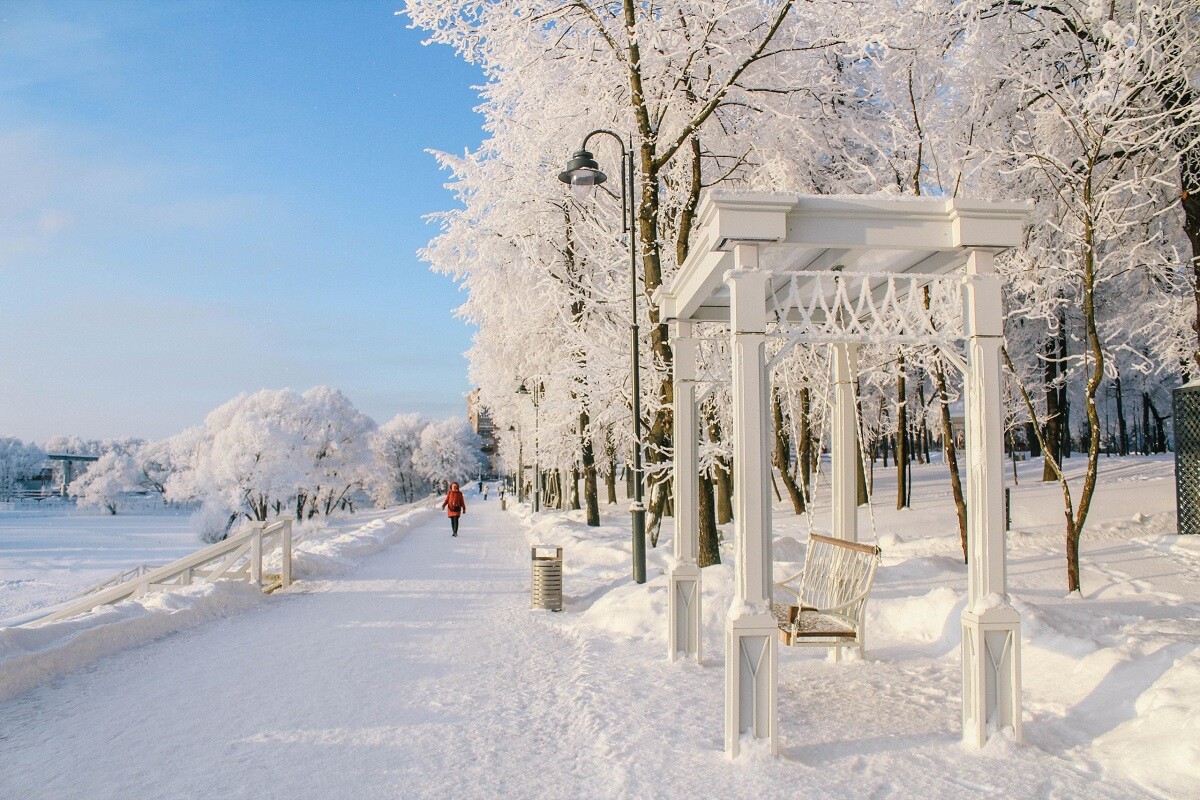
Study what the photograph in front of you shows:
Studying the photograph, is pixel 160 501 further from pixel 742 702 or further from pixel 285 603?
pixel 742 702

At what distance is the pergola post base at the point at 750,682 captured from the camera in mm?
4766

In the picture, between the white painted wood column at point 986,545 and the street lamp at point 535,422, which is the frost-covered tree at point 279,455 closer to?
the street lamp at point 535,422

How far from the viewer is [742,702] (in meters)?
4.84

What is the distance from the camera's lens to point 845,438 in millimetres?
7738

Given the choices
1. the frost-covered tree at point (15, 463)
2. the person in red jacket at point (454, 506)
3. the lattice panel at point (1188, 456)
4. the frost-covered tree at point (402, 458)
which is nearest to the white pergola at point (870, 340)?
the lattice panel at point (1188, 456)

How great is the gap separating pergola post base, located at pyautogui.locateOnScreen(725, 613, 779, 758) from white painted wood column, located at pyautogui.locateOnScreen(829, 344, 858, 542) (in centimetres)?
301

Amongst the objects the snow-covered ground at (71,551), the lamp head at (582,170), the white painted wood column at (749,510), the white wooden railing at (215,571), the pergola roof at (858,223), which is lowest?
the snow-covered ground at (71,551)

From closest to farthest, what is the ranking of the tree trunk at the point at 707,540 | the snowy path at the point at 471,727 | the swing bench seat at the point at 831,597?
the snowy path at the point at 471,727, the swing bench seat at the point at 831,597, the tree trunk at the point at 707,540

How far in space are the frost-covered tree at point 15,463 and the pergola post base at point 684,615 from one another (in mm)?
143260

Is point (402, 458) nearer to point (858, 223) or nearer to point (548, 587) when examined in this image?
point (548, 587)

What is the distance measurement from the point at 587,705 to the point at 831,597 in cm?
239

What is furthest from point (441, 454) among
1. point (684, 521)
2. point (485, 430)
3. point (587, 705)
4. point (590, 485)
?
point (587, 705)

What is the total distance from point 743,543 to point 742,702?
0.92 m

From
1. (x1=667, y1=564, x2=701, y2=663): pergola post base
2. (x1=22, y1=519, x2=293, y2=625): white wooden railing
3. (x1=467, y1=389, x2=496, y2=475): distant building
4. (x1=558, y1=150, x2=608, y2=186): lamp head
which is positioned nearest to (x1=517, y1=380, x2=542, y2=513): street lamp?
(x1=467, y1=389, x2=496, y2=475): distant building
